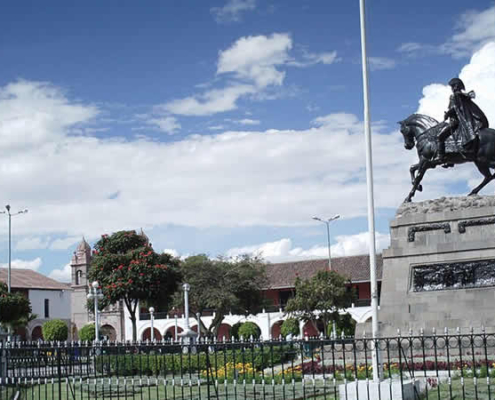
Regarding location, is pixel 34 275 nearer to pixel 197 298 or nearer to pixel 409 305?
pixel 197 298

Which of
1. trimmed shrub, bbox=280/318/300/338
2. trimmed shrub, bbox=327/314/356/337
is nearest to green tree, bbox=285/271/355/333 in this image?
trimmed shrub, bbox=327/314/356/337

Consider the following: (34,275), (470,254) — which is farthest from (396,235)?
(34,275)

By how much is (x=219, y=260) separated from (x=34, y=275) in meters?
31.0

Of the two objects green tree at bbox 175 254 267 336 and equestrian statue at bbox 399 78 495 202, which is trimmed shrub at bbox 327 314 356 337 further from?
equestrian statue at bbox 399 78 495 202

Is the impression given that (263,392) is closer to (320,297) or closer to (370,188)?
(370,188)

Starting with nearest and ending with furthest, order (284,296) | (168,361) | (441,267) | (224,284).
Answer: (168,361) → (441,267) → (224,284) → (284,296)

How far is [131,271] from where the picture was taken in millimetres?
34781

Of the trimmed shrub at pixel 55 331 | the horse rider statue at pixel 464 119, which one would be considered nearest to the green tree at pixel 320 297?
the horse rider statue at pixel 464 119

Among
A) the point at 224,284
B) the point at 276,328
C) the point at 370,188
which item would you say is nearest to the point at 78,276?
the point at 276,328

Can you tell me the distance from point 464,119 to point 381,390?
9779 millimetres

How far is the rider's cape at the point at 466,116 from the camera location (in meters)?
18.4

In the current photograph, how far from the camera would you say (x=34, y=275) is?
7325cm

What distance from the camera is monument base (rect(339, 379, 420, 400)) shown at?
10445 millimetres

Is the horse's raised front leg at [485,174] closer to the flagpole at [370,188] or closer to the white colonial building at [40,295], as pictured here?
the flagpole at [370,188]
